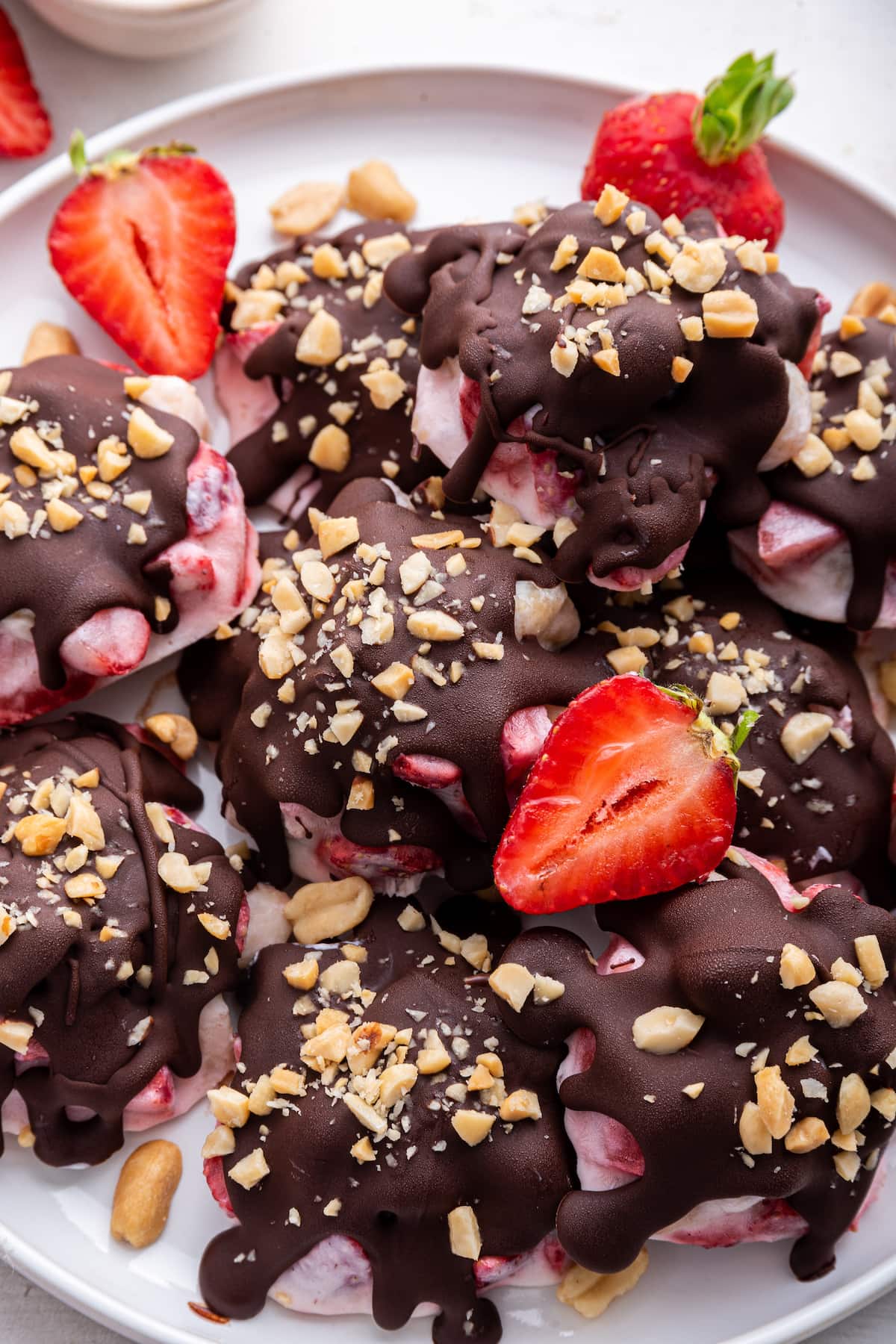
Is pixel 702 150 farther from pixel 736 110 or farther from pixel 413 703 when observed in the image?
pixel 413 703

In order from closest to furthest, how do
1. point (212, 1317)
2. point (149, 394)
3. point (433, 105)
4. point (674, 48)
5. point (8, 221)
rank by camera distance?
point (212, 1317)
point (149, 394)
point (8, 221)
point (433, 105)
point (674, 48)

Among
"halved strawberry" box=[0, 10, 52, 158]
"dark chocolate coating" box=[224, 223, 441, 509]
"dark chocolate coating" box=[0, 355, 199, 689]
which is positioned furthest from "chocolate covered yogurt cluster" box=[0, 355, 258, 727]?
"halved strawberry" box=[0, 10, 52, 158]

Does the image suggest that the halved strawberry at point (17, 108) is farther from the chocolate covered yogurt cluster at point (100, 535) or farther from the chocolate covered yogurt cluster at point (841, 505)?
the chocolate covered yogurt cluster at point (841, 505)

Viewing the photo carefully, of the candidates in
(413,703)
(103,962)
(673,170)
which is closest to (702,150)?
(673,170)

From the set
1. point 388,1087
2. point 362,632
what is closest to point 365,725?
point 362,632

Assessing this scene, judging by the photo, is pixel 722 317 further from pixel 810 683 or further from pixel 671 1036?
pixel 671 1036

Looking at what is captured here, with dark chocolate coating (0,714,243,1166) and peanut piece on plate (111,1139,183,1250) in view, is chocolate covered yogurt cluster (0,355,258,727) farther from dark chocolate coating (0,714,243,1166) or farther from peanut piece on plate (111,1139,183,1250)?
peanut piece on plate (111,1139,183,1250)

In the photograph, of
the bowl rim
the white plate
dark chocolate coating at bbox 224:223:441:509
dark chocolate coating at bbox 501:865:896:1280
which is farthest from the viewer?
the bowl rim
